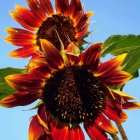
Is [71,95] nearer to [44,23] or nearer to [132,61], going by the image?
[132,61]

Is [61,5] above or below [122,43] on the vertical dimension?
above

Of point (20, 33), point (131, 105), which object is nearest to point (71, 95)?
point (131, 105)

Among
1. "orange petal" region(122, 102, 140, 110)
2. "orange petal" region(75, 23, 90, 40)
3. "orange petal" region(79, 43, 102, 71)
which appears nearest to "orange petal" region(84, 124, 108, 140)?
"orange petal" region(122, 102, 140, 110)

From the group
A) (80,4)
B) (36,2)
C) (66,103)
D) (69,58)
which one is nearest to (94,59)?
(69,58)

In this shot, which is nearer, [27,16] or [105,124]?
[105,124]

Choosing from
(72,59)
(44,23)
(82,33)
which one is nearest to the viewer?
(72,59)

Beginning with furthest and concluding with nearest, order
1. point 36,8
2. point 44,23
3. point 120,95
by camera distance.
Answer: point 44,23
point 36,8
point 120,95
